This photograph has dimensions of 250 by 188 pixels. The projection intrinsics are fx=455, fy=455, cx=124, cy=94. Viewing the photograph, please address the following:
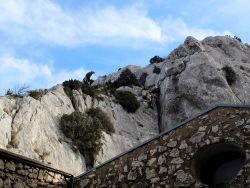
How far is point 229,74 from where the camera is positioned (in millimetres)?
35625

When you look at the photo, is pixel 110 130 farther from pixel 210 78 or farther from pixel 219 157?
pixel 219 157

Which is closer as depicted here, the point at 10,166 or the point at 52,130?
the point at 10,166

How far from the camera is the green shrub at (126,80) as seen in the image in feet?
129

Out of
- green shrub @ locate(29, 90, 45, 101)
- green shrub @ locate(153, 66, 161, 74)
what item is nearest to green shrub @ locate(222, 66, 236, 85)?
green shrub @ locate(153, 66, 161, 74)

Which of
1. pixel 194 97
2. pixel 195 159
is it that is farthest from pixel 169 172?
pixel 194 97

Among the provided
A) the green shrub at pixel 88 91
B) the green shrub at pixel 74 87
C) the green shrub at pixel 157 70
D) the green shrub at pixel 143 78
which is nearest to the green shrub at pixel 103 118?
the green shrub at pixel 74 87

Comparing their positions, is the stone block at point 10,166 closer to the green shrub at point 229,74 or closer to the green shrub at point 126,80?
Answer: the green shrub at point 229,74

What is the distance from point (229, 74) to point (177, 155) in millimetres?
25215

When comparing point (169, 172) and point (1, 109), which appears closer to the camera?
point (169, 172)

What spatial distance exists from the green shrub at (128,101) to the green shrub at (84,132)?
5.77 meters

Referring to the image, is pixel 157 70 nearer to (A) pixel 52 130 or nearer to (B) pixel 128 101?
(B) pixel 128 101

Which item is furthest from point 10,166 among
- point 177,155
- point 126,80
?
point 126,80

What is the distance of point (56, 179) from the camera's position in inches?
503

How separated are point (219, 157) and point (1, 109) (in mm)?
14900
